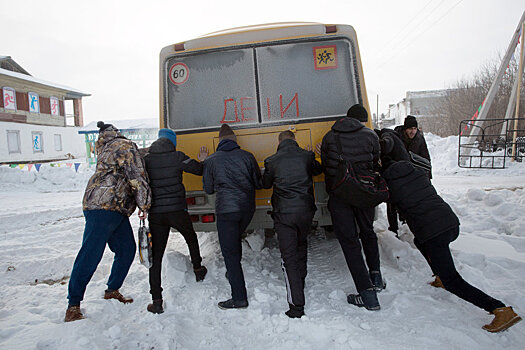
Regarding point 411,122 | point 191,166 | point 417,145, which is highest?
point 411,122

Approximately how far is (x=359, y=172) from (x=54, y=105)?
2935cm

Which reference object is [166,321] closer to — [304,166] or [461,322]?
[304,166]

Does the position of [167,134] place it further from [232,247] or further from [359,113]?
[359,113]

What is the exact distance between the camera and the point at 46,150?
2528 centimetres

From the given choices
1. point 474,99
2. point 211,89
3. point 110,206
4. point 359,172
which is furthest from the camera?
point 474,99

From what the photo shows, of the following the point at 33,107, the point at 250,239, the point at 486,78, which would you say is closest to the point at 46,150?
the point at 33,107

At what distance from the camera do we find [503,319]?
2.80 m

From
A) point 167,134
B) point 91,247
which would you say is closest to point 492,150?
point 167,134

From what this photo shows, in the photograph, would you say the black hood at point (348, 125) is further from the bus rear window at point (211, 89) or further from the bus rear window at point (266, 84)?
the bus rear window at point (211, 89)

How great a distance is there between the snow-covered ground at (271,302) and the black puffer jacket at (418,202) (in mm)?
831

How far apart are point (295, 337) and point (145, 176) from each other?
84.9 inches

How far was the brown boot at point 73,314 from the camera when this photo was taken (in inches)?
128

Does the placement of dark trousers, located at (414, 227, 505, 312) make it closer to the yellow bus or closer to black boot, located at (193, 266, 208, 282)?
the yellow bus

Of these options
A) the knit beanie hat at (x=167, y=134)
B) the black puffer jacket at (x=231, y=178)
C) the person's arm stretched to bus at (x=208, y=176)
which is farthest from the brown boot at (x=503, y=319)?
the knit beanie hat at (x=167, y=134)
